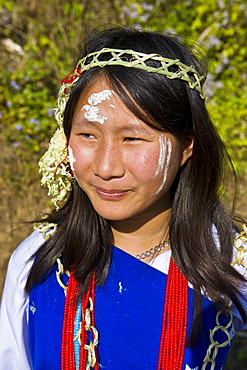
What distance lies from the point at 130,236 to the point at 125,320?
0.28m

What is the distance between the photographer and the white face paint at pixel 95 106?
4.32 ft

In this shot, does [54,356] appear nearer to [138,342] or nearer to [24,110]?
[138,342]

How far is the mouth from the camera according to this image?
53.8 inches

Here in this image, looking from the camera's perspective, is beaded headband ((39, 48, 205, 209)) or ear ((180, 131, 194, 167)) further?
ear ((180, 131, 194, 167))

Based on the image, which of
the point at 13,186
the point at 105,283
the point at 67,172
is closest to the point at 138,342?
the point at 105,283

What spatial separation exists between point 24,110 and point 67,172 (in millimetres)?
2747

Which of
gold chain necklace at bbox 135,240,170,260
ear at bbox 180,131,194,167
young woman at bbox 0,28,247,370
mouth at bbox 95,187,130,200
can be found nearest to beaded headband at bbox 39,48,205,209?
young woman at bbox 0,28,247,370

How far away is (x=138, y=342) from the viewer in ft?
4.85

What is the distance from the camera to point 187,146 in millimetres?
1489

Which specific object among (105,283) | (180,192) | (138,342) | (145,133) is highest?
(145,133)

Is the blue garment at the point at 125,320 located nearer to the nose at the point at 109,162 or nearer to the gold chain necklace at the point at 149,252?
the gold chain necklace at the point at 149,252

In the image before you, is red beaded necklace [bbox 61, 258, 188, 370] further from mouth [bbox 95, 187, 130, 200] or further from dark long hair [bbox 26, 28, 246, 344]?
mouth [bbox 95, 187, 130, 200]

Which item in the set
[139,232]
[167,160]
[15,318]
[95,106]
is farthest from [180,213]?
[15,318]

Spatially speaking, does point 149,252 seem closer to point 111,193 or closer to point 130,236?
point 130,236
